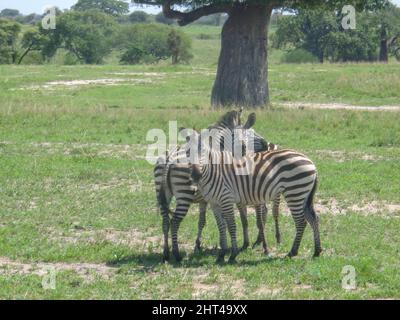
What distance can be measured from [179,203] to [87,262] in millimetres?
1189

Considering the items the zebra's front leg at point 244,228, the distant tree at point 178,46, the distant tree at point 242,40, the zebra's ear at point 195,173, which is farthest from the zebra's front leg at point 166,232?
the distant tree at point 178,46

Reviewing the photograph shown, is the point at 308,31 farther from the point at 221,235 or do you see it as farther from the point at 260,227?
the point at 221,235

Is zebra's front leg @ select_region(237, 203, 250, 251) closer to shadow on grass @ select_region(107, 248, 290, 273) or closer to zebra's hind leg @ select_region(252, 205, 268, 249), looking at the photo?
zebra's hind leg @ select_region(252, 205, 268, 249)

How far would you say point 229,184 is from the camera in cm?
849

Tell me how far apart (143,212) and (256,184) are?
8.41 feet

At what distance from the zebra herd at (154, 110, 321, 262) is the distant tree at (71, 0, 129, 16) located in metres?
95.8

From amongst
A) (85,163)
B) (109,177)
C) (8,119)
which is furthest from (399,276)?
(8,119)

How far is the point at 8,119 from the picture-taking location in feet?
63.5

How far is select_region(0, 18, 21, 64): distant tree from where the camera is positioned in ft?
185

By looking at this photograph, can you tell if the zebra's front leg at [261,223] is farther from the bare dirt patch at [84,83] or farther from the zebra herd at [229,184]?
the bare dirt patch at [84,83]

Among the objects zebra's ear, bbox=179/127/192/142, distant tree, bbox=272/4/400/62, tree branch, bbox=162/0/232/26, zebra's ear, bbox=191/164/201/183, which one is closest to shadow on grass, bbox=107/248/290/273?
zebra's ear, bbox=191/164/201/183

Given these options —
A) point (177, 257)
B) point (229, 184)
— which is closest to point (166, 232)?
point (177, 257)

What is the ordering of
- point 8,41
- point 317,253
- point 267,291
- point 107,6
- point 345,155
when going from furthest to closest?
point 107,6, point 8,41, point 345,155, point 317,253, point 267,291

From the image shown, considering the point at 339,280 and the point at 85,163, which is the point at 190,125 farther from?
the point at 339,280
